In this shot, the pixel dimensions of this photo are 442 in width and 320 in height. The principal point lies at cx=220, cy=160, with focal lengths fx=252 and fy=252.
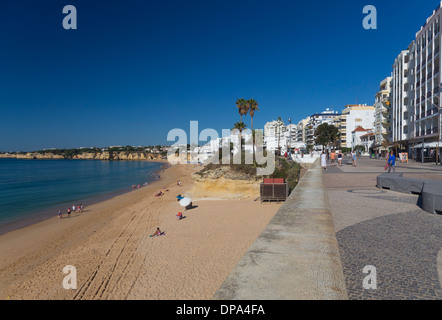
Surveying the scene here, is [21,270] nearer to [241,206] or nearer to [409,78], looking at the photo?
[241,206]

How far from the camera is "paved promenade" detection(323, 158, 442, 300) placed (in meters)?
2.92

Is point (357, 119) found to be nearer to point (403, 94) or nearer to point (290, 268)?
point (403, 94)

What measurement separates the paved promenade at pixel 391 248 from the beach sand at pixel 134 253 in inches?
164

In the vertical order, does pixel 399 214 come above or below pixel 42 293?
above

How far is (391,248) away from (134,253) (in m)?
9.36

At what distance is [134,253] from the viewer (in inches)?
414

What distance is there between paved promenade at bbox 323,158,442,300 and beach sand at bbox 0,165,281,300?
4.16 m

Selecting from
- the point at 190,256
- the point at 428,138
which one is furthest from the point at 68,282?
the point at 428,138

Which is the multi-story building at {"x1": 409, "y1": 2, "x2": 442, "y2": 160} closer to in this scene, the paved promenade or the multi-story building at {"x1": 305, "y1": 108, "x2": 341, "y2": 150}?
the paved promenade

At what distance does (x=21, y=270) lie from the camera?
403 inches

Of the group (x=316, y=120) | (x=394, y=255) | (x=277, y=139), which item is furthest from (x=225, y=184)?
(x=316, y=120)

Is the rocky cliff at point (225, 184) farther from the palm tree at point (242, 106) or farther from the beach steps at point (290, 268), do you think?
the palm tree at point (242, 106)

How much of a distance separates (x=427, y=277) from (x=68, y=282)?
9.91m

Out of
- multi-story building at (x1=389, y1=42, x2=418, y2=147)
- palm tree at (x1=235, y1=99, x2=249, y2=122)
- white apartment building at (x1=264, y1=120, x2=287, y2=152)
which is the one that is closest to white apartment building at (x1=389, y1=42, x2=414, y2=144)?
multi-story building at (x1=389, y1=42, x2=418, y2=147)
